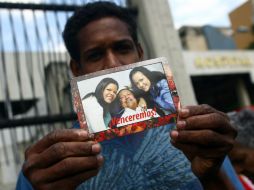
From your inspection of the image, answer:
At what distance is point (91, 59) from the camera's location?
159 centimetres

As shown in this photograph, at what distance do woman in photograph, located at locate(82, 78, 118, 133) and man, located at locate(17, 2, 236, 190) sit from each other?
0.28ft

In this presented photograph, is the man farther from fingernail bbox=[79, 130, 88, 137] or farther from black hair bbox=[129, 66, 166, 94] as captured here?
black hair bbox=[129, 66, 166, 94]

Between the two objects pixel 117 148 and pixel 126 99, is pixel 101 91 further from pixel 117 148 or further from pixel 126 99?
pixel 117 148

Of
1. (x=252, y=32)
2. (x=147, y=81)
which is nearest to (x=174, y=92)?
(x=147, y=81)

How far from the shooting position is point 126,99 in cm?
121

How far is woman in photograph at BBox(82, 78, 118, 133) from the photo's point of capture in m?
1.19

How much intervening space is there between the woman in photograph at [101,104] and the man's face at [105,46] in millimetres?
317

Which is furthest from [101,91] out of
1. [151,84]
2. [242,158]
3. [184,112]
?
[242,158]

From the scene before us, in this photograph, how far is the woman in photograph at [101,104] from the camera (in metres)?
1.19

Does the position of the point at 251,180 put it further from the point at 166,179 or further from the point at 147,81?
the point at 147,81

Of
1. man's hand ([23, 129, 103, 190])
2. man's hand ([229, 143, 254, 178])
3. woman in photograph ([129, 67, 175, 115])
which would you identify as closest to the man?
man's hand ([23, 129, 103, 190])

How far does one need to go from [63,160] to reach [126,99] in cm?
27

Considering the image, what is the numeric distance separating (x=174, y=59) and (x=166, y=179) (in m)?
1.48

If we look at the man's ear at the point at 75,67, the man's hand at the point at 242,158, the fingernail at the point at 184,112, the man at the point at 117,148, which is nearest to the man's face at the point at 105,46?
the man at the point at 117,148
